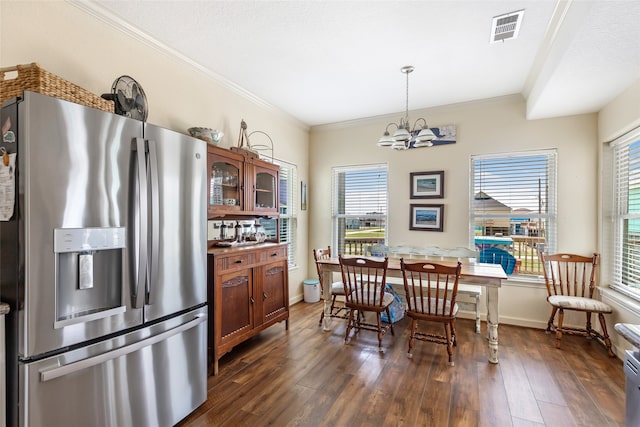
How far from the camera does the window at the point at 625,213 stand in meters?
2.92

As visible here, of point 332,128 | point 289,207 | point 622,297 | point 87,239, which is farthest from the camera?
point 332,128

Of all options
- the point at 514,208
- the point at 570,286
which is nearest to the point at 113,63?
the point at 514,208

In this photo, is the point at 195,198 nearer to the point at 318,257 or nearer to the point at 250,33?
the point at 250,33

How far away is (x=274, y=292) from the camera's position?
337 centimetres

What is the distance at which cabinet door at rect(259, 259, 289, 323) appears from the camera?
3197 millimetres

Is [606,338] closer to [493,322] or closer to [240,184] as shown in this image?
[493,322]

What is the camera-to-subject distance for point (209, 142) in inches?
112

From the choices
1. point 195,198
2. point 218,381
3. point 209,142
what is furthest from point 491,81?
point 218,381

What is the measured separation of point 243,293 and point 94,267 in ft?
4.92

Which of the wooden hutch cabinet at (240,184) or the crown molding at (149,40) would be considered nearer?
the crown molding at (149,40)

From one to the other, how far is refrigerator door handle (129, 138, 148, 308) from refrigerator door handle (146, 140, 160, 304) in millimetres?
38

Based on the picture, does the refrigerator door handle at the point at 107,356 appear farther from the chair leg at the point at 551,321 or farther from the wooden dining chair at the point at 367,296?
the chair leg at the point at 551,321

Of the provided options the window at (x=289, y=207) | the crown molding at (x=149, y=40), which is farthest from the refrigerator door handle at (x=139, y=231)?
the window at (x=289, y=207)

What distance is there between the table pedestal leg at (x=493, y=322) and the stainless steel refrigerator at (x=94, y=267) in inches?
98.9
